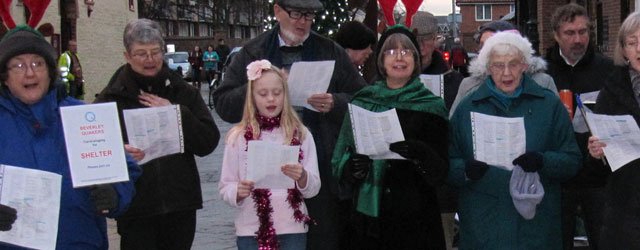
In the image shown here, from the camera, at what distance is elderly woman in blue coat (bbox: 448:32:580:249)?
197 inches

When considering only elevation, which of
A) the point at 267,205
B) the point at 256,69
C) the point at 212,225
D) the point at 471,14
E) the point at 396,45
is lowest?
the point at 212,225

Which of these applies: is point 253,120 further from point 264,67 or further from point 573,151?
point 573,151

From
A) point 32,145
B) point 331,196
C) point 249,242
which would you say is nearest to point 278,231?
point 249,242

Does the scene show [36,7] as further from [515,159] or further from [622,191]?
[622,191]

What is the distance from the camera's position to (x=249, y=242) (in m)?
5.13

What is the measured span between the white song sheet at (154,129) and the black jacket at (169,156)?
3.1 inches

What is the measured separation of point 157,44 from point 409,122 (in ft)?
4.60

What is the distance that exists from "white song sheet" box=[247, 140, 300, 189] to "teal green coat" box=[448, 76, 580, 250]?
867 mm

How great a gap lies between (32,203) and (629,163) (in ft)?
8.98

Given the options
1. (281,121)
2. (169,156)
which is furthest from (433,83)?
(169,156)

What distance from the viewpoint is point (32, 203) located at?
4109 millimetres

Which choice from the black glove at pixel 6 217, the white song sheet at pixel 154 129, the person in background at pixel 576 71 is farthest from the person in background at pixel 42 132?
the person in background at pixel 576 71

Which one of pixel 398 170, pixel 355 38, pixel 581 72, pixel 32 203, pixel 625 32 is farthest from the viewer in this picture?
pixel 355 38

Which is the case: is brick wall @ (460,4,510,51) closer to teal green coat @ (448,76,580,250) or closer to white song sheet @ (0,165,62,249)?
teal green coat @ (448,76,580,250)
